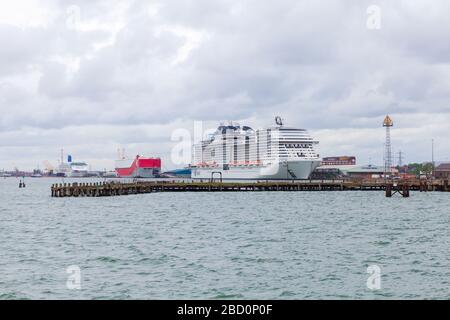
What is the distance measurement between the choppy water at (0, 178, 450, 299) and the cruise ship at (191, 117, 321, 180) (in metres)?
100.0

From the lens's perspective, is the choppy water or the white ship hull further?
the white ship hull

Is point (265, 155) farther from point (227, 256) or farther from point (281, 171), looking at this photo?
point (227, 256)

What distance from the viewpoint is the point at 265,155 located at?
16450 centimetres

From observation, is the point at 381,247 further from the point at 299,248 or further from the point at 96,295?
the point at 96,295

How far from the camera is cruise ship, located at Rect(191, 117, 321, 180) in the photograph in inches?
6206

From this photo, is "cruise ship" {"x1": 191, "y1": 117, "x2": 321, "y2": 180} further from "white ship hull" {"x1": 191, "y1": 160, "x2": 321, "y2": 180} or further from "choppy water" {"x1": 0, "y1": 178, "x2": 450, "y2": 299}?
"choppy water" {"x1": 0, "y1": 178, "x2": 450, "y2": 299}

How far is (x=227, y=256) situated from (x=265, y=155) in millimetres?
132577

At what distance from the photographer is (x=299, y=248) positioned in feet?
117

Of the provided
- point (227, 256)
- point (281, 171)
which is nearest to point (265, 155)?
point (281, 171)

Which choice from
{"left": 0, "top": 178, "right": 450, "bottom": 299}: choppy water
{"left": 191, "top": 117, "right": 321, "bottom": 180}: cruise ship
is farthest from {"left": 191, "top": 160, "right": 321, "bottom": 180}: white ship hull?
{"left": 0, "top": 178, "right": 450, "bottom": 299}: choppy water

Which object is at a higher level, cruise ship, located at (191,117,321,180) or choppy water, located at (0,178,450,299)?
cruise ship, located at (191,117,321,180)

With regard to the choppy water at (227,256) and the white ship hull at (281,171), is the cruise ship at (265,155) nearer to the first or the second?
the white ship hull at (281,171)
